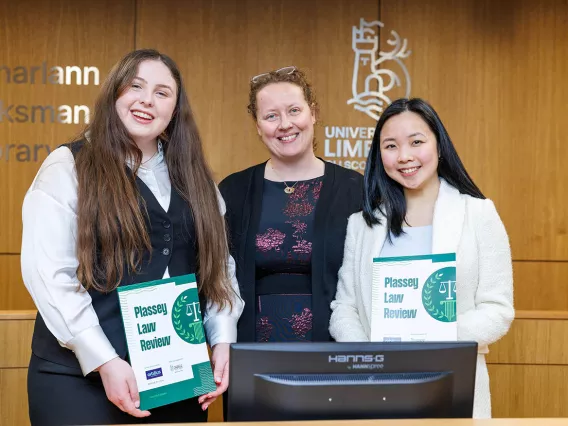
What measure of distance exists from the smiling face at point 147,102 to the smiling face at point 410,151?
0.80m

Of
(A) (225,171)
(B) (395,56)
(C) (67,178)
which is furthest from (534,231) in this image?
(C) (67,178)

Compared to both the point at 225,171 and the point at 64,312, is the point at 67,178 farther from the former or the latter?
the point at 225,171

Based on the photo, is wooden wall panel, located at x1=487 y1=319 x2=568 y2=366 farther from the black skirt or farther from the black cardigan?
the black skirt

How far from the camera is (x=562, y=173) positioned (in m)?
5.29

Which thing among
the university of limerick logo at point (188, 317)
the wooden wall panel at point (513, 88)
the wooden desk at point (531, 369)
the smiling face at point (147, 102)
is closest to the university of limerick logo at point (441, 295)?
the university of limerick logo at point (188, 317)

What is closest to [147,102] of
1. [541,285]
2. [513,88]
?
[513,88]

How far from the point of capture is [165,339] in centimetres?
206

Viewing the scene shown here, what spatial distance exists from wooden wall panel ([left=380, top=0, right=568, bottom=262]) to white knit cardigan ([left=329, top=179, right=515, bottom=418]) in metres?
3.04

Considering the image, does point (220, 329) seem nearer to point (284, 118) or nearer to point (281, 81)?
point (284, 118)

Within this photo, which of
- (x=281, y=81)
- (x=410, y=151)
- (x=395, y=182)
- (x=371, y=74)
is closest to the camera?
(x=410, y=151)

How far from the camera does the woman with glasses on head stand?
274 cm

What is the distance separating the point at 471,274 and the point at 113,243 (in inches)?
46.7

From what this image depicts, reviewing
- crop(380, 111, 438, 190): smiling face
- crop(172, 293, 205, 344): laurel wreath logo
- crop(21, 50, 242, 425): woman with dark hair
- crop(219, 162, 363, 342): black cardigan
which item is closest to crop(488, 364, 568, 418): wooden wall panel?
crop(219, 162, 363, 342): black cardigan

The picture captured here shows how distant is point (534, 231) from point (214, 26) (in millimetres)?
2956
